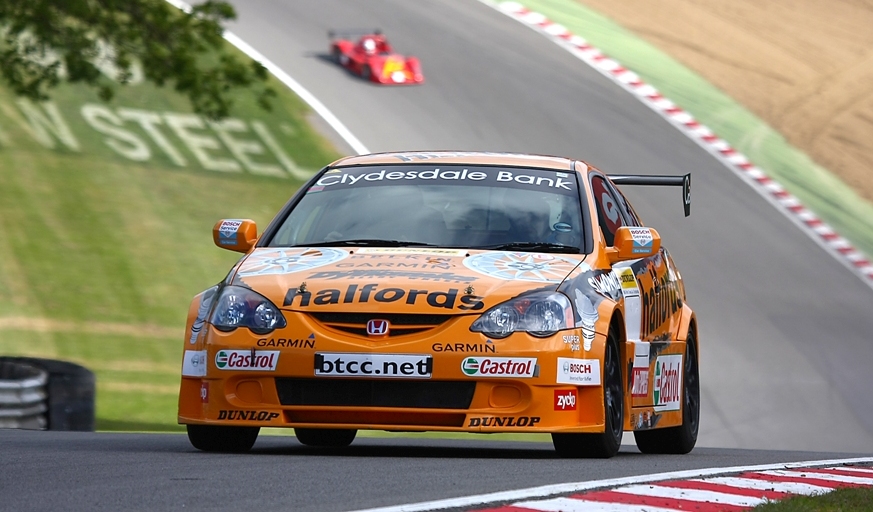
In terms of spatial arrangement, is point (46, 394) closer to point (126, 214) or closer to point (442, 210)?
point (442, 210)

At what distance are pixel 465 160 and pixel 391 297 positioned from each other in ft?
5.59

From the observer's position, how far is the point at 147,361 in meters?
18.1

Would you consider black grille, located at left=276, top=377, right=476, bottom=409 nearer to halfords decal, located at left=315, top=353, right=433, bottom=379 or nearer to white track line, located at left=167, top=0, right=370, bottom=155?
halfords decal, located at left=315, top=353, right=433, bottom=379

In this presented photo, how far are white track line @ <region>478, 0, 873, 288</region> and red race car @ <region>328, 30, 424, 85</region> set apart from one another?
3.95m

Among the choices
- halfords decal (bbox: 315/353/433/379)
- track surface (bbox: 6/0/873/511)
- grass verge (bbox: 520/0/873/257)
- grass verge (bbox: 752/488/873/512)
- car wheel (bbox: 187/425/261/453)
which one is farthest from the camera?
grass verge (bbox: 520/0/873/257)

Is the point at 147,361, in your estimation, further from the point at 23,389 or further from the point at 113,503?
the point at 113,503

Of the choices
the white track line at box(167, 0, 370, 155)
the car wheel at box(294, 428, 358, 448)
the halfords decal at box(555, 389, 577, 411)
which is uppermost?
the halfords decal at box(555, 389, 577, 411)

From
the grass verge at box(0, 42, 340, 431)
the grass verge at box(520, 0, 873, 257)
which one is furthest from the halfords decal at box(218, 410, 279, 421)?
the grass verge at box(520, 0, 873, 257)

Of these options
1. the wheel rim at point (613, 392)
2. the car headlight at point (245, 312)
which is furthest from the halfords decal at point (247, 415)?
the wheel rim at point (613, 392)

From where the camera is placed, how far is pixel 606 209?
353 inches

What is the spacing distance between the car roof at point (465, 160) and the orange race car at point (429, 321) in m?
0.23

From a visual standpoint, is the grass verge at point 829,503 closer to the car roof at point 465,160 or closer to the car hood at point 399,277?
the car hood at point 399,277

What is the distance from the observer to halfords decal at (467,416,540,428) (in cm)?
729

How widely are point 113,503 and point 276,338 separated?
193 centimetres
